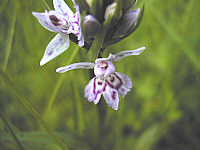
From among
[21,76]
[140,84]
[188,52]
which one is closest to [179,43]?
[188,52]

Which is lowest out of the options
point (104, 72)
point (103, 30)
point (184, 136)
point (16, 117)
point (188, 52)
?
point (184, 136)

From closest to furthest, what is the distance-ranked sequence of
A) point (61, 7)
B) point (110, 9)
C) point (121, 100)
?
point (110, 9) → point (61, 7) → point (121, 100)

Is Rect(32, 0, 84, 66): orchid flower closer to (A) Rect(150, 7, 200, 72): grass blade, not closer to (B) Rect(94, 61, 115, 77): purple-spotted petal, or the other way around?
(B) Rect(94, 61, 115, 77): purple-spotted petal

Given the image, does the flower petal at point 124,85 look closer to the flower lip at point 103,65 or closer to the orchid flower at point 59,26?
the flower lip at point 103,65

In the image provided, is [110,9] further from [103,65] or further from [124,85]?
[124,85]

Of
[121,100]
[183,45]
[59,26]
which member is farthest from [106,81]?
[183,45]

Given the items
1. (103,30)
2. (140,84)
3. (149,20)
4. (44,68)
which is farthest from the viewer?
(149,20)

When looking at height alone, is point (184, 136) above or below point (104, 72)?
below

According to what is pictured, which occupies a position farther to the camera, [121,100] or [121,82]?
[121,100]

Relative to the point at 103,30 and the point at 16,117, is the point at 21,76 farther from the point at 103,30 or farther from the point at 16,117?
the point at 103,30
